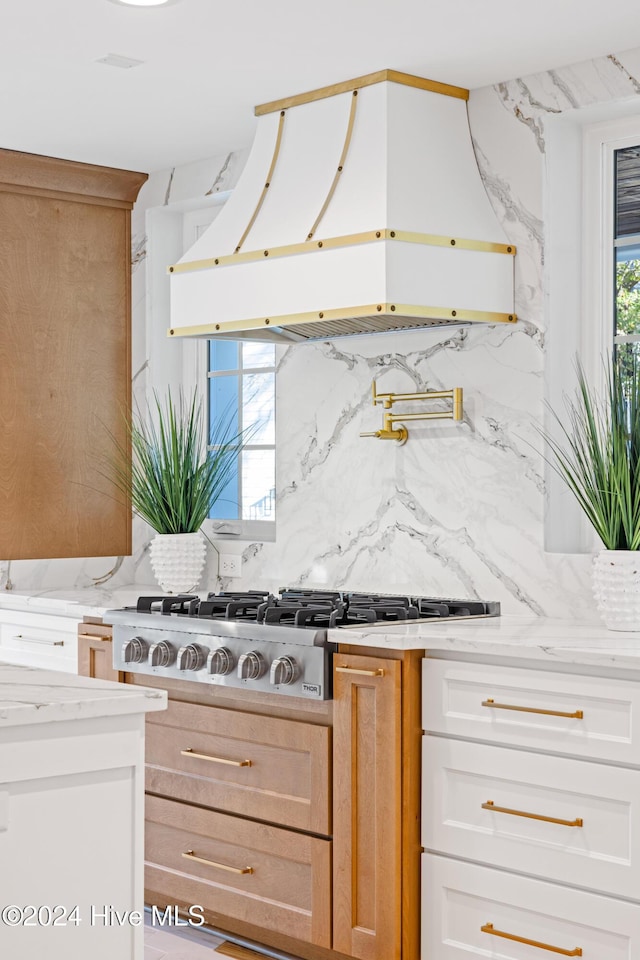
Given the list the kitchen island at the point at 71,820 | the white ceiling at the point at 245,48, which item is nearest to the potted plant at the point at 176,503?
the white ceiling at the point at 245,48

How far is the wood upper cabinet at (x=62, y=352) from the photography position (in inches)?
173

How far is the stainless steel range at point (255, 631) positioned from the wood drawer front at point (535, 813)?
372 mm

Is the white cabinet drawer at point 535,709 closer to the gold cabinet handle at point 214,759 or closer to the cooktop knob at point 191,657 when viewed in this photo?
the gold cabinet handle at point 214,759

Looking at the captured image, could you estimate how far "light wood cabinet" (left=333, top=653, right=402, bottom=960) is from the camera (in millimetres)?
2877

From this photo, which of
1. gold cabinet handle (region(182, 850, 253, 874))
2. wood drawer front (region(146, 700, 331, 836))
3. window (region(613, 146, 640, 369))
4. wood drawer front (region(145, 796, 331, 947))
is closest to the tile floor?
wood drawer front (region(145, 796, 331, 947))

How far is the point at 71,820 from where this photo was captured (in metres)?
1.88

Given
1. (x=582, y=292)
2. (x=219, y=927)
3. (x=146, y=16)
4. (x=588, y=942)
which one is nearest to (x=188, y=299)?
(x=146, y=16)

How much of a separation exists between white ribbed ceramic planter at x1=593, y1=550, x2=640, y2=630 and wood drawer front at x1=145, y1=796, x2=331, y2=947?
0.89 metres

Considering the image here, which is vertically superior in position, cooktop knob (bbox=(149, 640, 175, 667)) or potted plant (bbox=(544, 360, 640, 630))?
potted plant (bbox=(544, 360, 640, 630))

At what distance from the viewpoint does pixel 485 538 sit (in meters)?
3.55

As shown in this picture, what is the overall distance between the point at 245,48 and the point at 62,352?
1619 mm

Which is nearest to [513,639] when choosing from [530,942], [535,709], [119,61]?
[535,709]

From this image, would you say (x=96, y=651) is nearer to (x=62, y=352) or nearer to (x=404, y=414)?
(x=404, y=414)

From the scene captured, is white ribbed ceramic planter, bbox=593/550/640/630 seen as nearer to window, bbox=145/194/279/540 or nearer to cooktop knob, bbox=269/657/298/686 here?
cooktop knob, bbox=269/657/298/686
